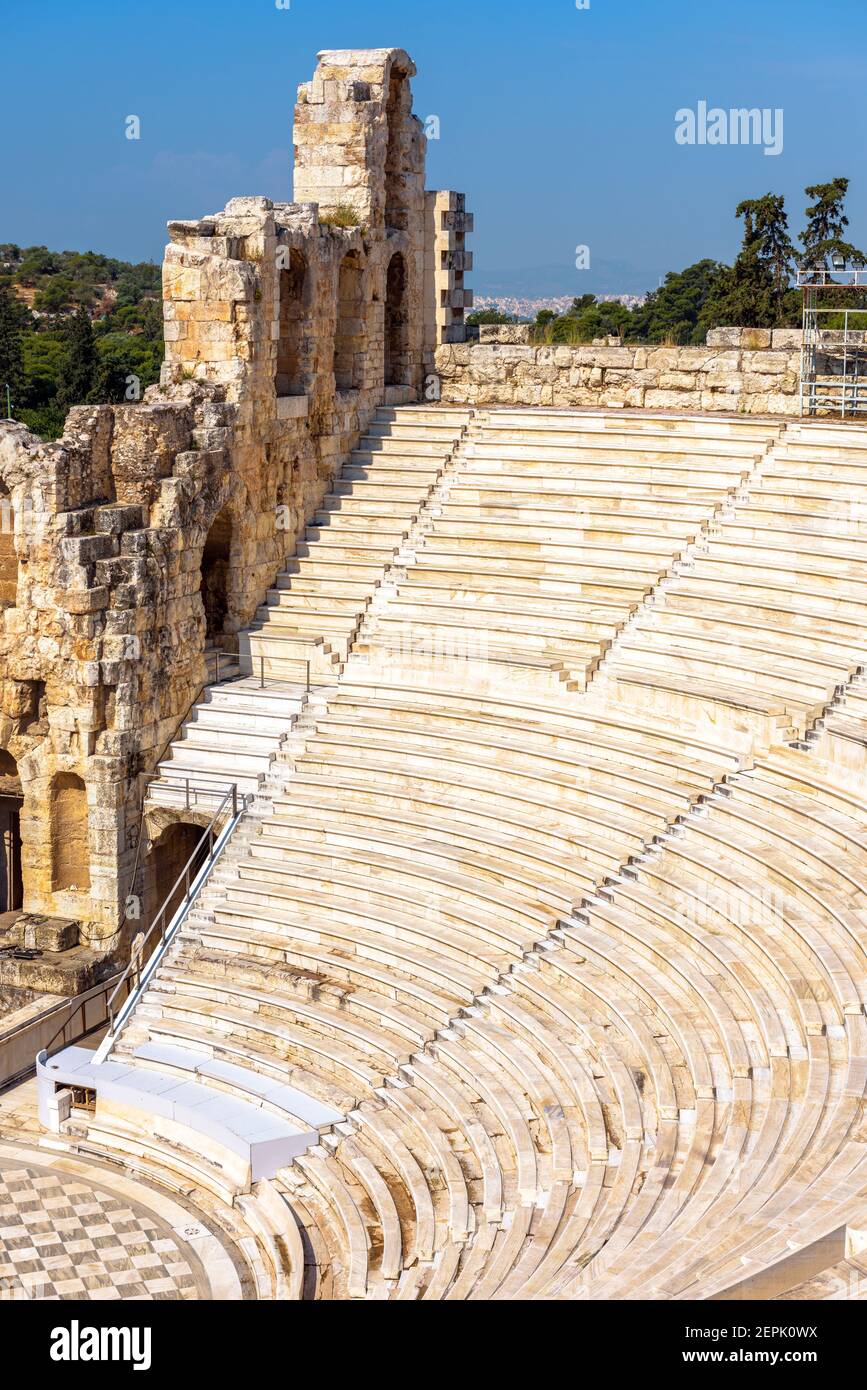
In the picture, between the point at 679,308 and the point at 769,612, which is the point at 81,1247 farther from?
the point at 679,308

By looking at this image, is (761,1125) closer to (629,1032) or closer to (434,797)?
(629,1032)

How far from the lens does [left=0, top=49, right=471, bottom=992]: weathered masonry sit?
19.3m

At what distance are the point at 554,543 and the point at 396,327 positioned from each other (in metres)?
5.68

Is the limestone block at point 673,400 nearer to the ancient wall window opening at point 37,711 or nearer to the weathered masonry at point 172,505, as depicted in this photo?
the weathered masonry at point 172,505

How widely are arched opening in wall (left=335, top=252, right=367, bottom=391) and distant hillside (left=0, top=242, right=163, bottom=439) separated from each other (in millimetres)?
2599

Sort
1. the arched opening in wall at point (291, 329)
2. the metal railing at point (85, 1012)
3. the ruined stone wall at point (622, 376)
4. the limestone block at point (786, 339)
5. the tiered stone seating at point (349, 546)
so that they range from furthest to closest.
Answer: the limestone block at point (786, 339) < the ruined stone wall at point (622, 376) < the arched opening in wall at point (291, 329) < the tiered stone seating at point (349, 546) < the metal railing at point (85, 1012)

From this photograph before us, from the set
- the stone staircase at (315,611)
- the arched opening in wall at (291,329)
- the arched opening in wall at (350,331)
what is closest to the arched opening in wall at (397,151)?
the arched opening in wall at (350,331)

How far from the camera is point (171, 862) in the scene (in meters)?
20.5

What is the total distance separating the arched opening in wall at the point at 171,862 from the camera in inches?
787

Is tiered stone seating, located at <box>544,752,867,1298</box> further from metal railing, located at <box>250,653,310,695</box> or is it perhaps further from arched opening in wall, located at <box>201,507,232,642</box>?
arched opening in wall, located at <box>201,507,232,642</box>

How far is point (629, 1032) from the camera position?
14.2 m

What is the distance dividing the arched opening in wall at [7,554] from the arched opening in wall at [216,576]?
2303 mm
